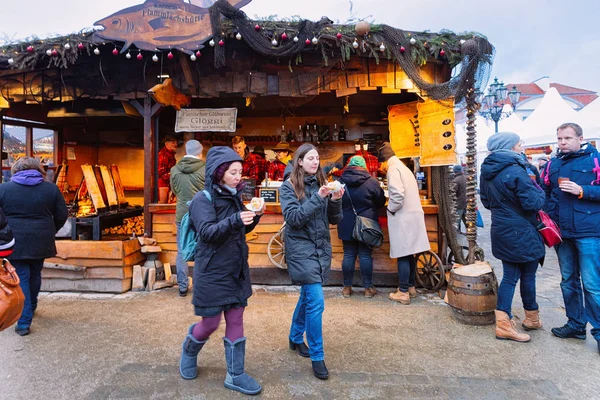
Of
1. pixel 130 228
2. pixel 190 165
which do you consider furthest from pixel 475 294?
pixel 130 228

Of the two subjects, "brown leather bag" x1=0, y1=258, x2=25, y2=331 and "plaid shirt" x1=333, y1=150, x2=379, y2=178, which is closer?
"brown leather bag" x1=0, y1=258, x2=25, y2=331

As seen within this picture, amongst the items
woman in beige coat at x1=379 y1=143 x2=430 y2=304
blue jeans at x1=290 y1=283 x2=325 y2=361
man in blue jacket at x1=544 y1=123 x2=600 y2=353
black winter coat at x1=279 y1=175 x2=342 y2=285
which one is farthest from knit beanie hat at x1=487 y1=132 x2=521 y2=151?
blue jeans at x1=290 y1=283 x2=325 y2=361

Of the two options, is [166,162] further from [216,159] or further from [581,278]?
[581,278]

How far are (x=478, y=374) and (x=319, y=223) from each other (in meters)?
1.80

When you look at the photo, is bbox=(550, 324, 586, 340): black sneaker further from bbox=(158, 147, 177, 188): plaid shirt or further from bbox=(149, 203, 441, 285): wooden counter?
bbox=(158, 147, 177, 188): plaid shirt

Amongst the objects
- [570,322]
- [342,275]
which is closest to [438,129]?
[342,275]

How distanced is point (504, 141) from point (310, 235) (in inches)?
89.4

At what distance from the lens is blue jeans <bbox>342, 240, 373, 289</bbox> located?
4809mm

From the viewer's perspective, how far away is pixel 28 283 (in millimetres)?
3770

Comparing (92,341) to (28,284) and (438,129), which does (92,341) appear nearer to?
(28,284)

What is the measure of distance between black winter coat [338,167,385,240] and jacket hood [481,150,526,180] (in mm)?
1400

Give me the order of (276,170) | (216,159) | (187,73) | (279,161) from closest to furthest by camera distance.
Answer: (216,159), (187,73), (276,170), (279,161)

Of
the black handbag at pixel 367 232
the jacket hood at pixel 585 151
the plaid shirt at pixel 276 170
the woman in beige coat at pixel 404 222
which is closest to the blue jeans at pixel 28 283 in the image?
the black handbag at pixel 367 232

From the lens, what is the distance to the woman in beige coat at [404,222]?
4699 mm
